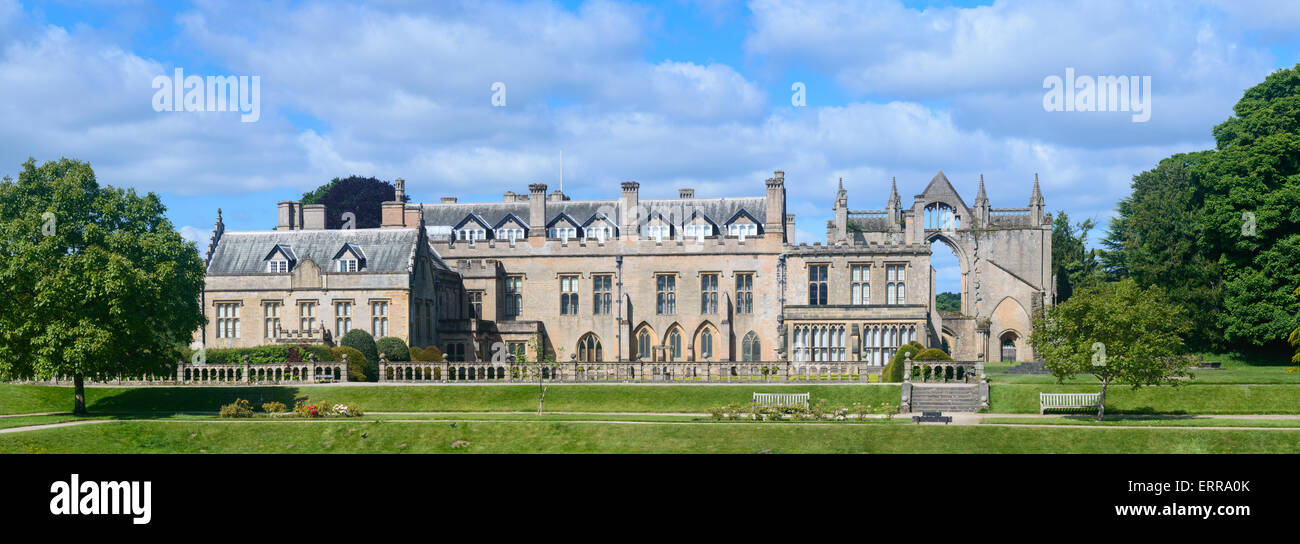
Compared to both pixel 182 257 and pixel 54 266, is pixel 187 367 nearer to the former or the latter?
pixel 182 257

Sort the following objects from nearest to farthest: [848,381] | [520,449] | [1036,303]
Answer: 1. [520,449]
2. [848,381]
3. [1036,303]

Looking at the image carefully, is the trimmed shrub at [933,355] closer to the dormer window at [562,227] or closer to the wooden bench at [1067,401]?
the wooden bench at [1067,401]

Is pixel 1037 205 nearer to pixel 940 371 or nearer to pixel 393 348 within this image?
pixel 940 371

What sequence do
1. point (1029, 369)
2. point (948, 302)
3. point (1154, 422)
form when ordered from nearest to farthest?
point (1154, 422)
point (1029, 369)
point (948, 302)

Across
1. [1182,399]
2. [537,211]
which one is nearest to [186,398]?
[537,211]

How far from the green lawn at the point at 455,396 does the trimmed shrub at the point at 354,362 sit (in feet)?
10.8

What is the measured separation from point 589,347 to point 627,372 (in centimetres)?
1307

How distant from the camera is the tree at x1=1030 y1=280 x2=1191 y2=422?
114ft

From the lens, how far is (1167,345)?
35438mm

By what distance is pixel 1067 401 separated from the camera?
37156mm

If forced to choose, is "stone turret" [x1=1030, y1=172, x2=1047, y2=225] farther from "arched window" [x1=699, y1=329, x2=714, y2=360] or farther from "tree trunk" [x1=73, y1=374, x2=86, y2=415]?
"tree trunk" [x1=73, y1=374, x2=86, y2=415]
